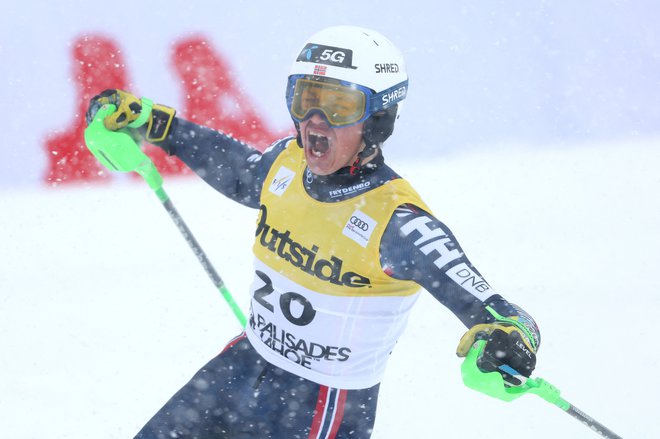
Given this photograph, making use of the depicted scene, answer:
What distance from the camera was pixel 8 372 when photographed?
5.06 m

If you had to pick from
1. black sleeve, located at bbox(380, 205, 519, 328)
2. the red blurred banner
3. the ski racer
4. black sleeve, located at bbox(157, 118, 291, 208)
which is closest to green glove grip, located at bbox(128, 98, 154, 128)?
black sleeve, located at bbox(157, 118, 291, 208)

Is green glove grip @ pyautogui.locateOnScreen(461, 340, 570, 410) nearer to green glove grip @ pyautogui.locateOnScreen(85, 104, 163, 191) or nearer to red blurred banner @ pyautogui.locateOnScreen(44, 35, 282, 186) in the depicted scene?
green glove grip @ pyautogui.locateOnScreen(85, 104, 163, 191)

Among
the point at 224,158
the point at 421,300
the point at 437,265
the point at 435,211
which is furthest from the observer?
the point at 435,211

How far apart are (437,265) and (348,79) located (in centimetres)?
73

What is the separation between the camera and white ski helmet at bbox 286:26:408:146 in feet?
9.70

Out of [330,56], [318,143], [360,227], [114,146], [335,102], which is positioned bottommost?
[114,146]

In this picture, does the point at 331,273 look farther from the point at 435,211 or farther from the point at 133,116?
the point at 435,211

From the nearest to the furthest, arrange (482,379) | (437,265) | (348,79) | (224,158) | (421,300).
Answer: (482,379) < (437,265) < (348,79) < (224,158) < (421,300)

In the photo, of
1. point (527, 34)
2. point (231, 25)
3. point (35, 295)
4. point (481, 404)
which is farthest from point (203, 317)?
point (527, 34)

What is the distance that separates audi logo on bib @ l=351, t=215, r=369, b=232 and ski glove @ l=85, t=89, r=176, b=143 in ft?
4.07

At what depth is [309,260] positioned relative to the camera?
3.01m

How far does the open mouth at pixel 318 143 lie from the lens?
2980mm

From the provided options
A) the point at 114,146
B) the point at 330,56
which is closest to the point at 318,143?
the point at 330,56

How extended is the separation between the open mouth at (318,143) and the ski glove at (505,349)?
824mm
